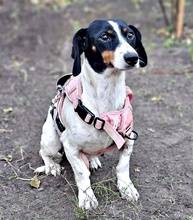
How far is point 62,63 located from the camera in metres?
6.44

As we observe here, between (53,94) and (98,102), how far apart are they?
2257 mm

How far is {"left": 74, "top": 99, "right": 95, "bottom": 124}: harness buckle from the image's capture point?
10.4ft

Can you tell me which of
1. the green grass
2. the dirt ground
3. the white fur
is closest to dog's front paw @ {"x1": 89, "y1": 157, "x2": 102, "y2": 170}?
the dirt ground

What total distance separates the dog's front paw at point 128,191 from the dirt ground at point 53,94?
40 mm

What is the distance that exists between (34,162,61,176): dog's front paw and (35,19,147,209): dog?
38cm

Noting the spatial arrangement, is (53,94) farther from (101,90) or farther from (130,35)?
(130,35)

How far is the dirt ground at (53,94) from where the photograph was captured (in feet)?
10.9

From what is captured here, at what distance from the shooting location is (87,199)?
3277 millimetres

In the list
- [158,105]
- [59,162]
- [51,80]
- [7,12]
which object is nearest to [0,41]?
[7,12]

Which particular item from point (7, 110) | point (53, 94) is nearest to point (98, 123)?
point (7, 110)

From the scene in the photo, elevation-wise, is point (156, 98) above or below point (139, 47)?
below

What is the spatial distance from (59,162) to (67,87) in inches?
29.1

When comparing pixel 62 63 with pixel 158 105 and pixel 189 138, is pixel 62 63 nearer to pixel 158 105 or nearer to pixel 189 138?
pixel 158 105

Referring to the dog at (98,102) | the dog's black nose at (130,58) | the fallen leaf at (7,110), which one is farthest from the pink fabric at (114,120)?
the fallen leaf at (7,110)
